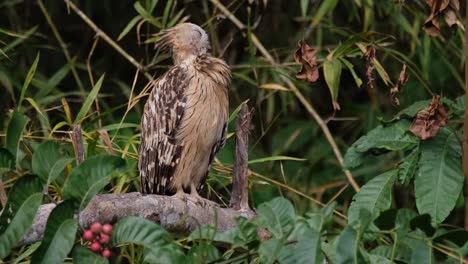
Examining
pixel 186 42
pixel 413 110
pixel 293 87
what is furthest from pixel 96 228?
pixel 293 87

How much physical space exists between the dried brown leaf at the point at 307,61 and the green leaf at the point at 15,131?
47.3 inches

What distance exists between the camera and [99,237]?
235 centimetres

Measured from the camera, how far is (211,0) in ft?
15.8

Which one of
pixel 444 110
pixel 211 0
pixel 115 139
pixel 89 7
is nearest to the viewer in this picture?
pixel 444 110

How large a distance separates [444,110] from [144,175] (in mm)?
1132

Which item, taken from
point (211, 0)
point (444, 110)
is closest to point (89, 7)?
point (211, 0)

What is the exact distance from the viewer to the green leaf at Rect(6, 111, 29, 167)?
2.30m

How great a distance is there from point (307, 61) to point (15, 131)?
120 centimetres

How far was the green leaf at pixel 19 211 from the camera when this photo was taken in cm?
222

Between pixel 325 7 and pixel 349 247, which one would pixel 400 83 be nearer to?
pixel 349 247

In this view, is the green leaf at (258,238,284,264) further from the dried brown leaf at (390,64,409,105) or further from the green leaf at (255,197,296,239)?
the dried brown leaf at (390,64,409,105)

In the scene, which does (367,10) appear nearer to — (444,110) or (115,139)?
(115,139)

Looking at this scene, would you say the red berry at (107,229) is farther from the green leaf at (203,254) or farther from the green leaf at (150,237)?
the green leaf at (203,254)

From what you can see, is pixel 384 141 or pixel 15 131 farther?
pixel 384 141
